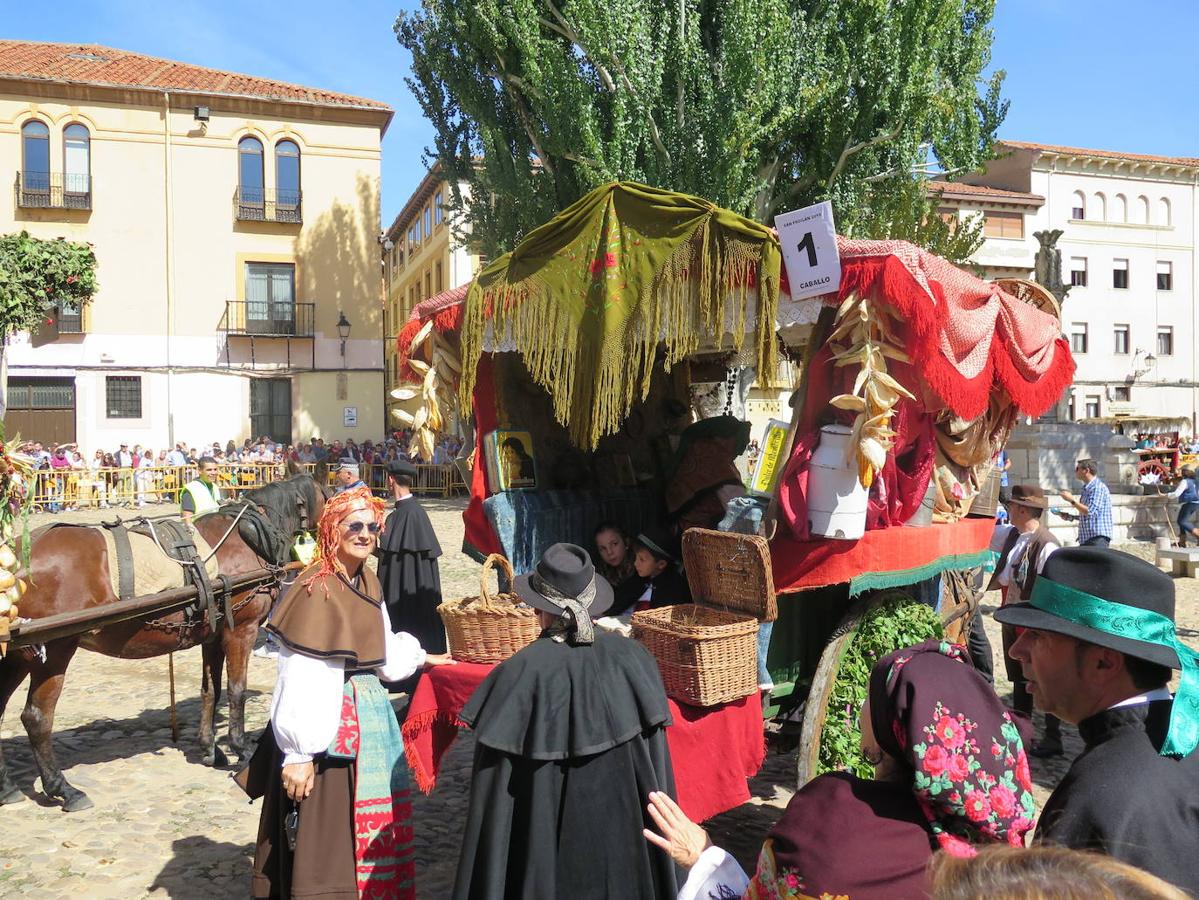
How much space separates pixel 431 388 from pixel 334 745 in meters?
2.55

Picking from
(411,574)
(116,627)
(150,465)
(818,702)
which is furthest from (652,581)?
(150,465)

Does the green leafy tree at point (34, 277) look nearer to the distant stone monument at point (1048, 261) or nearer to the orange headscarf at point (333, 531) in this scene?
the orange headscarf at point (333, 531)

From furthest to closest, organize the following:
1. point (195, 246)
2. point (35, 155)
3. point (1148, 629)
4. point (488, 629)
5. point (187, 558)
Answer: point (195, 246) < point (35, 155) < point (187, 558) < point (488, 629) < point (1148, 629)

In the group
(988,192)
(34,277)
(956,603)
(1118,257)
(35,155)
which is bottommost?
(956,603)

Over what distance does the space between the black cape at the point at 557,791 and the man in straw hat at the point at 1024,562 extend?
4.00 meters

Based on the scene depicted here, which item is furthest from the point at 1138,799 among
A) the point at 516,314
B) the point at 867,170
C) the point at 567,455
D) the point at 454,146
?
the point at 454,146

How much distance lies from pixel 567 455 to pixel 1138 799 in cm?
501

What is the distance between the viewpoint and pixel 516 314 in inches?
202

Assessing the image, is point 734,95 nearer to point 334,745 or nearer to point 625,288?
point 625,288

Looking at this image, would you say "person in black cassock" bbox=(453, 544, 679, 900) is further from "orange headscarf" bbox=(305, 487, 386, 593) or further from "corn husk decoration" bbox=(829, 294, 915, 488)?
"corn husk decoration" bbox=(829, 294, 915, 488)

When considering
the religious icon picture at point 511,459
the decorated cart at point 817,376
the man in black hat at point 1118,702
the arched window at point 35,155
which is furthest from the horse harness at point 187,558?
the arched window at point 35,155

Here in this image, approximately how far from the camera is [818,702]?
4.46m

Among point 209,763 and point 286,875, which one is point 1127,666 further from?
point 209,763

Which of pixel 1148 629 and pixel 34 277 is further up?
pixel 34 277
